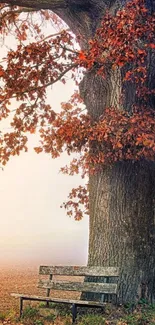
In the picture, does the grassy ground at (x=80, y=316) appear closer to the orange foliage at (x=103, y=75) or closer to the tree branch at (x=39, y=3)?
the orange foliage at (x=103, y=75)

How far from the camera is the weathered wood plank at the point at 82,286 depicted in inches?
344

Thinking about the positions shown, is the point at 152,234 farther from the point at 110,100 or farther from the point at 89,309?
the point at 110,100

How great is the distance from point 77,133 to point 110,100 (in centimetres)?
147

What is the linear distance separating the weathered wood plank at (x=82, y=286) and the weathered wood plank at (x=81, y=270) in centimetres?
22

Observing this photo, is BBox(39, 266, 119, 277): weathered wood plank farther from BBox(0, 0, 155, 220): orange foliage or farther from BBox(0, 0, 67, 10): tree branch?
BBox(0, 0, 67, 10): tree branch

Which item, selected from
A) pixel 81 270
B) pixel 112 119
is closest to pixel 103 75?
pixel 112 119

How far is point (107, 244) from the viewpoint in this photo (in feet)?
32.8

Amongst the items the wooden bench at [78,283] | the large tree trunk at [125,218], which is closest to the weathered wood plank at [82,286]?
the wooden bench at [78,283]

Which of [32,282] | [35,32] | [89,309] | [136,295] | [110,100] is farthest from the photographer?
[32,282]

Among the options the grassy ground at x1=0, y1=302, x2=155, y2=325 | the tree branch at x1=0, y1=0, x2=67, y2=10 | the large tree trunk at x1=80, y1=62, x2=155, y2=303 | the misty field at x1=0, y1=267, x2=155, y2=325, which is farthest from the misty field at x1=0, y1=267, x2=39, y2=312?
the tree branch at x1=0, y1=0, x2=67, y2=10

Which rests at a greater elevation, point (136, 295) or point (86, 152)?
point (86, 152)

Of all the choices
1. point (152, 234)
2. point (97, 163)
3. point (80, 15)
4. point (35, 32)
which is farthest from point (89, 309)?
point (35, 32)

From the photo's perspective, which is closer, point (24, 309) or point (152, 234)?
point (24, 309)

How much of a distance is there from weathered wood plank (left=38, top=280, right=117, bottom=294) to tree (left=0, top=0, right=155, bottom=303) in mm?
1032
